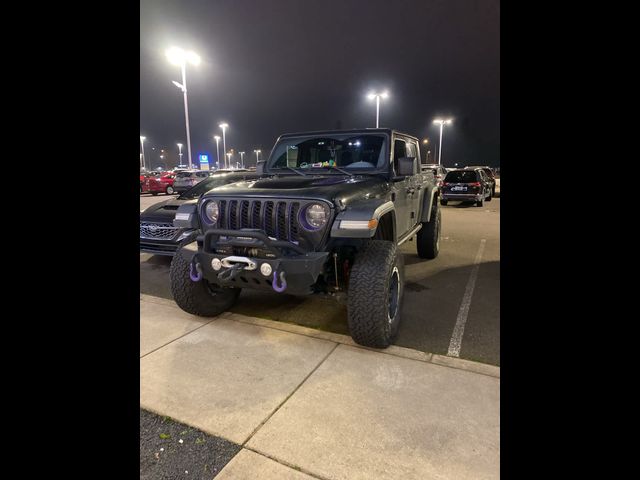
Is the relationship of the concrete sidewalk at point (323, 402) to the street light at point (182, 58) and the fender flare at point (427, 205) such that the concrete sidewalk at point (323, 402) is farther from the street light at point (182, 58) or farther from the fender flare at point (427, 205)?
the street light at point (182, 58)

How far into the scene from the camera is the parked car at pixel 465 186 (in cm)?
1523

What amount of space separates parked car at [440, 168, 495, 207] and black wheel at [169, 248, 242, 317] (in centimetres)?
1341

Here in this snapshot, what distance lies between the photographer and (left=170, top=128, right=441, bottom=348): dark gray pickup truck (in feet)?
9.86

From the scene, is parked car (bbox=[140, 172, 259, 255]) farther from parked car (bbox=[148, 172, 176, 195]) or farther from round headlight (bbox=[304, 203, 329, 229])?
parked car (bbox=[148, 172, 176, 195])

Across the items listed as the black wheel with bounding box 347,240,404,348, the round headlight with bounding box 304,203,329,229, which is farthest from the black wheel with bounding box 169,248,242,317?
the black wheel with bounding box 347,240,404,348
